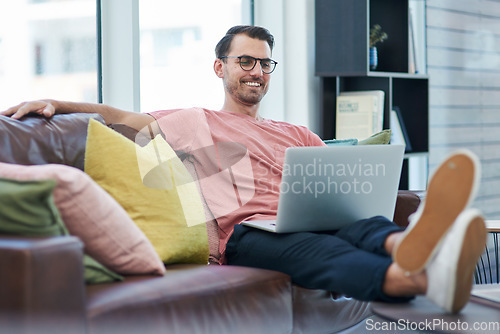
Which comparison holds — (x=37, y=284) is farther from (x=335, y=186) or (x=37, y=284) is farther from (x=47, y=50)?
(x=47, y=50)

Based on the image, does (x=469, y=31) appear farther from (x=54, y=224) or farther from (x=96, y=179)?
(x=54, y=224)

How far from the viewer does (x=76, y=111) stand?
6.95 feet

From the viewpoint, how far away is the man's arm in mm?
1975

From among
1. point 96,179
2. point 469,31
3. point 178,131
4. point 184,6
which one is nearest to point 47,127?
point 96,179

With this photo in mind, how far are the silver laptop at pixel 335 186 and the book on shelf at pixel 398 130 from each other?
1.75m

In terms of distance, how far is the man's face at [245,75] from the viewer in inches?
98.0

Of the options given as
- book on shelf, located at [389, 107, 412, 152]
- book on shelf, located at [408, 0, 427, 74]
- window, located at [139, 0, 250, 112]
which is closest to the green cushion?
window, located at [139, 0, 250, 112]

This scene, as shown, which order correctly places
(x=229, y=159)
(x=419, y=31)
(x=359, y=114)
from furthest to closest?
(x=419, y=31)
(x=359, y=114)
(x=229, y=159)

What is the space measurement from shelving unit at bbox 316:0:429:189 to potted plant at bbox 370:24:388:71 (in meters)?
0.04

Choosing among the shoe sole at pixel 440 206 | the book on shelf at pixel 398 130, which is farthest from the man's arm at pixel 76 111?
the book on shelf at pixel 398 130


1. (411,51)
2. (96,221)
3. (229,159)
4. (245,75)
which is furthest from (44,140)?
(411,51)

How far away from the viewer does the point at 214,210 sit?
2152 millimetres

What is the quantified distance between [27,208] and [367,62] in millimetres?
2308

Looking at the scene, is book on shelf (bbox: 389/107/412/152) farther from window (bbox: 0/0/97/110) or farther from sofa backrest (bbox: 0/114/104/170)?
sofa backrest (bbox: 0/114/104/170)
